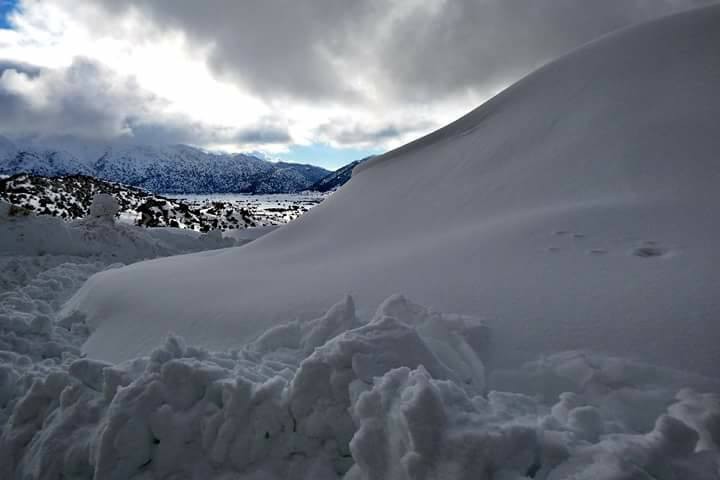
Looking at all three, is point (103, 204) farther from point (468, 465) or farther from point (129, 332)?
point (468, 465)

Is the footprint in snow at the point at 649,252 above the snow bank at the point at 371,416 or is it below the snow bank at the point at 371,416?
above

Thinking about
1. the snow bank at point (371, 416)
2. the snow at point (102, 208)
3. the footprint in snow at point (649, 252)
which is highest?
the snow at point (102, 208)

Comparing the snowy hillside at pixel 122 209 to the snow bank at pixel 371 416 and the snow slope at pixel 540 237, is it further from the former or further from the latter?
the snow bank at pixel 371 416

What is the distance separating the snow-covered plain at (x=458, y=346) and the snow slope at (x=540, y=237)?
0.09ft

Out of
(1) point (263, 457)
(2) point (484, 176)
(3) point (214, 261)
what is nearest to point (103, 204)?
(3) point (214, 261)

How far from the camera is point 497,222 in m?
4.69

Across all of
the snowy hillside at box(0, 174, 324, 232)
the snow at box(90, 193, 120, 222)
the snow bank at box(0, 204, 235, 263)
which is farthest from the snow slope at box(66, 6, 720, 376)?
the snowy hillside at box(0, 174, 324, 232)

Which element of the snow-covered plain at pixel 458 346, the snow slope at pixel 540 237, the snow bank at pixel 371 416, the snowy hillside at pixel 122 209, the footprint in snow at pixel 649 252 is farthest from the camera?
the snowy hillside at pixel 122 209

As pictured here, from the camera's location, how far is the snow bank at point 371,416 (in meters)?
1.76

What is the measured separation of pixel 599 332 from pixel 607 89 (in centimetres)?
549

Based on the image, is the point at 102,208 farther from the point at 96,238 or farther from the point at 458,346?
the point at 458,346

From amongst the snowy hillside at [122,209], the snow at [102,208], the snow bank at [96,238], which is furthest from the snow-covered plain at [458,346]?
the snowy hillside at [122,209]

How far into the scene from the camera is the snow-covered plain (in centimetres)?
191

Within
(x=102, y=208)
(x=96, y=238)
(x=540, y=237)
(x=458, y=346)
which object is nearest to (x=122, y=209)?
(x=102, y=208)
